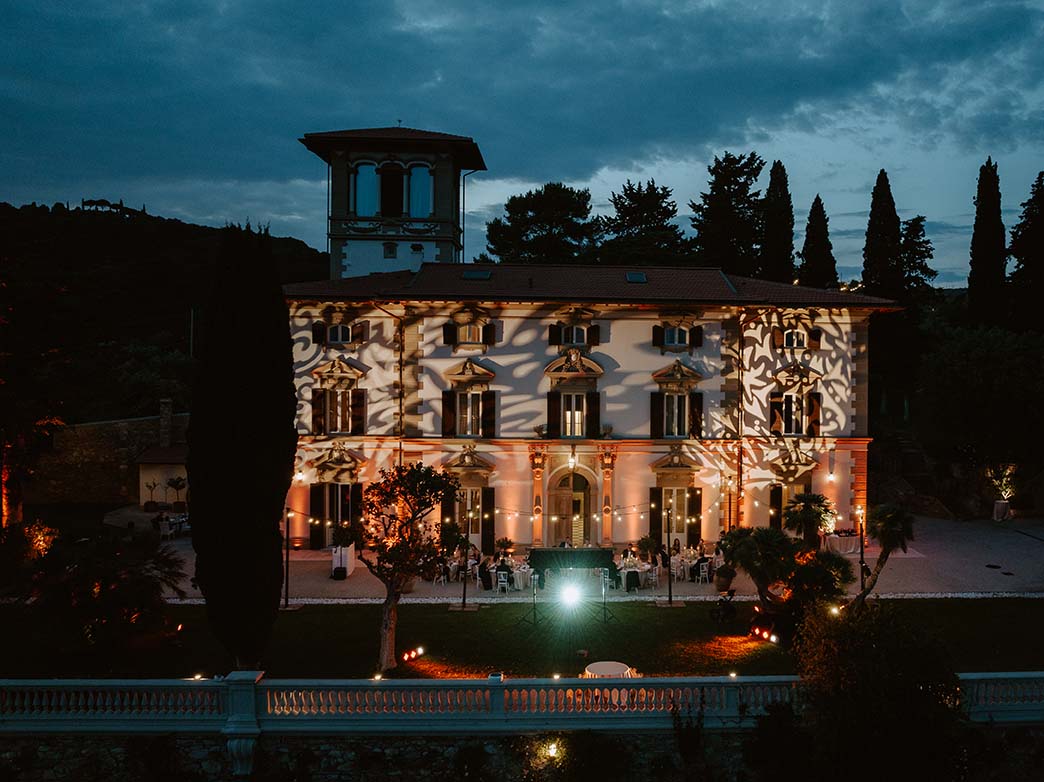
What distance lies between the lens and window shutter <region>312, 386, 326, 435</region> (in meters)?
27.3

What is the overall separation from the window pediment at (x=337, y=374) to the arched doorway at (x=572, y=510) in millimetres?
9771

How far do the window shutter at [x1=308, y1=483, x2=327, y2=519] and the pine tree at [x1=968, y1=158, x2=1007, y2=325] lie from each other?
123ft

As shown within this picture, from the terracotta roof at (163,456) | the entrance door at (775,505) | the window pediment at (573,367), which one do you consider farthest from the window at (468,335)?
the terracotta roof at (163,456)

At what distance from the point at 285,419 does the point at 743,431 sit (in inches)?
762

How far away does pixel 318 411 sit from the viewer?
27.4 m

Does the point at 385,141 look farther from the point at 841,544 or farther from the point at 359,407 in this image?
the point at 841,544

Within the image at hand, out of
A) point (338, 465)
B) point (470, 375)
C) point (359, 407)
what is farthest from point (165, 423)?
point (470, 375)

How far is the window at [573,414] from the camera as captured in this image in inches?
1053

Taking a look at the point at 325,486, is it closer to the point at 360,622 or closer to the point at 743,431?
the point at 360,622

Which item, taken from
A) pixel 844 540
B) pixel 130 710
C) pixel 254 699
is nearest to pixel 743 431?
pixel 844 540

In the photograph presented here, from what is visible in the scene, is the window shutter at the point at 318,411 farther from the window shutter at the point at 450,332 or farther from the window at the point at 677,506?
the window at the point at 677,506

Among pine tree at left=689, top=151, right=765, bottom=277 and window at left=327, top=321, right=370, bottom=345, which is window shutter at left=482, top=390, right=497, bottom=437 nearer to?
window at left=327, top=321, right=370, bottom=345

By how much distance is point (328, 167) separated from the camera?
3309 centimetres

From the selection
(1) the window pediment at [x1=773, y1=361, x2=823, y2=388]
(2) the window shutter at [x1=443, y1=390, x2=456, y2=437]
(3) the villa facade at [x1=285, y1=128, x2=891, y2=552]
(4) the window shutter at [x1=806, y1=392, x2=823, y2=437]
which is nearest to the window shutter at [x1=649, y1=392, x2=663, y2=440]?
(3) the villa facade at [x1=285, y1=128, x2=891, y2=552]
